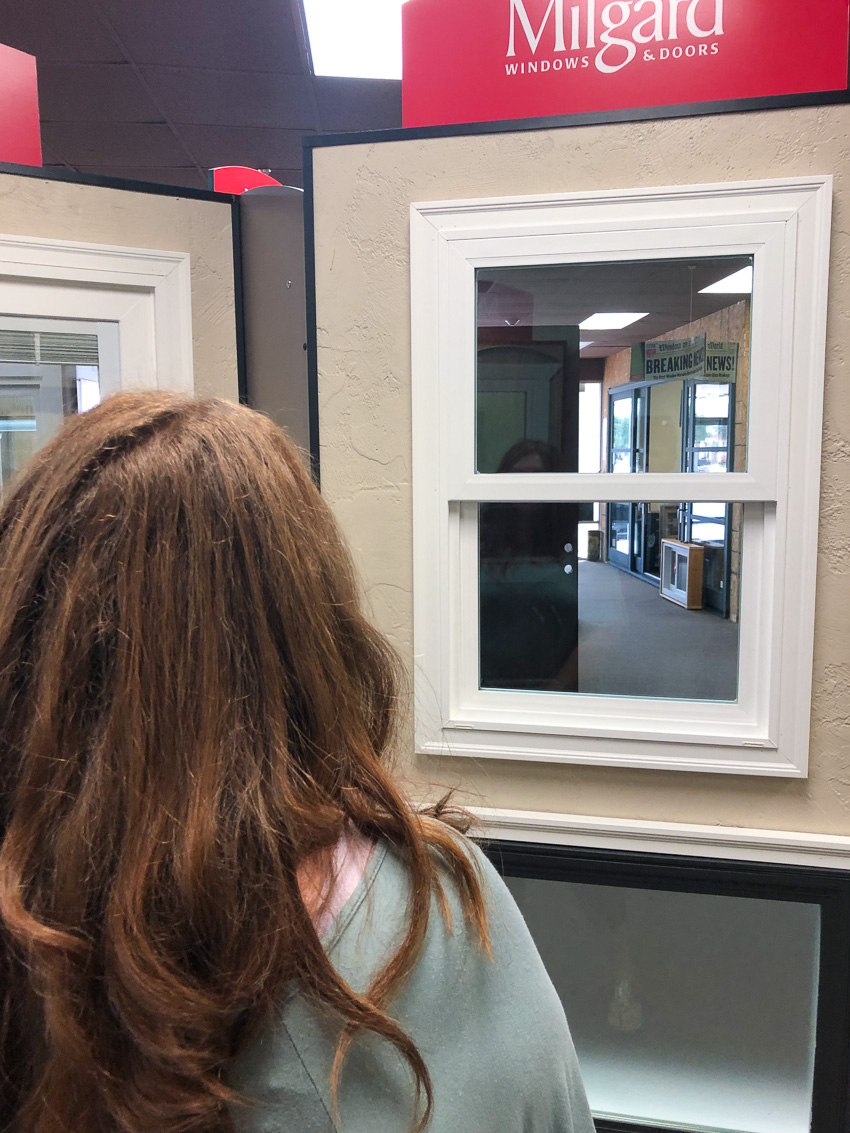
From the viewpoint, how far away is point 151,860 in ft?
1.42

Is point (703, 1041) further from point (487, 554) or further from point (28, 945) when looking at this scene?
point (28, 945)

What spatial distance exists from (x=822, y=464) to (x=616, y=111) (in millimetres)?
737

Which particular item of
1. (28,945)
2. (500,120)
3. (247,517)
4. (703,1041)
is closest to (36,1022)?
(28,945)

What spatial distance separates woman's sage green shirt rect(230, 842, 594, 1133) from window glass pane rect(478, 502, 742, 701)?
3.38 ft

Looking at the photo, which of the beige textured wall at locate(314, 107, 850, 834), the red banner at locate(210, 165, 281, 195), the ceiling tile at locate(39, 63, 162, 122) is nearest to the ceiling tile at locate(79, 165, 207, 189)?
the ceiling tile at locate(39, 63, 162, 122)

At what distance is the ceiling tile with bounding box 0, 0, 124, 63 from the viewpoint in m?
2.68

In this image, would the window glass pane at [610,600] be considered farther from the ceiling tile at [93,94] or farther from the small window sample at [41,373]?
the ceiling tile at [93,94]

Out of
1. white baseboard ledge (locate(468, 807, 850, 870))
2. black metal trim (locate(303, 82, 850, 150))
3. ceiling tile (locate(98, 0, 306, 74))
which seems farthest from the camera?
ceiling tile (locate(98, 0, 306, 74))

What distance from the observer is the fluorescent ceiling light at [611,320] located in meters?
1.38

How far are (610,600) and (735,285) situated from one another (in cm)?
67

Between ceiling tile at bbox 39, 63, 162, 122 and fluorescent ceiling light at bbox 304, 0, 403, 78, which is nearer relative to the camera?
fluorescent ceiling light at bbox 304, 0, 403, 78

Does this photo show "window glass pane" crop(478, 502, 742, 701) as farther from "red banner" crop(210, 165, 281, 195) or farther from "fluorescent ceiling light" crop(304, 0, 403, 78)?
"red banner" crop(210, 165, 281, 195)

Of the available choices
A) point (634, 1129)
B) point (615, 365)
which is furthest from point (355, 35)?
point (634, 1129)

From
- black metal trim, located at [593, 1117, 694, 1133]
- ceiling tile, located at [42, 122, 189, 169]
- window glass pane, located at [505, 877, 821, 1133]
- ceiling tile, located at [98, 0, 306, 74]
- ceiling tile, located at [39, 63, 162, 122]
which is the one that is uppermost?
ceiling tile, located at [42, 122, 189, 169]
